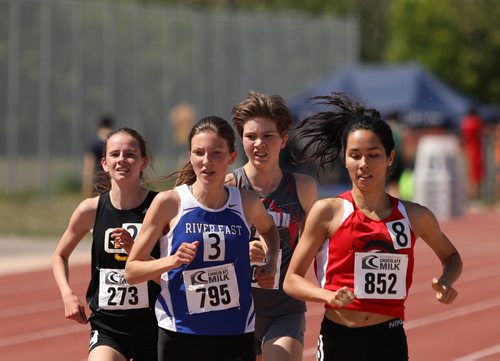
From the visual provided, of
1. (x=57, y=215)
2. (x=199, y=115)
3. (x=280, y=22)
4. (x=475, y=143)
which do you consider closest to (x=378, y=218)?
(x=57, y=215)

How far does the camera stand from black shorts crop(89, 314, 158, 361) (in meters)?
6.53

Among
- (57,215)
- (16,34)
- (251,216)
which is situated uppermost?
(16,34)

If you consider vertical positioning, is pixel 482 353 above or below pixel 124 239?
below

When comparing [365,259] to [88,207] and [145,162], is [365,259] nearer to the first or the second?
[145,162]

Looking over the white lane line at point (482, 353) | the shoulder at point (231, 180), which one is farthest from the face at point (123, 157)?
the white lane line at point (482, 353)

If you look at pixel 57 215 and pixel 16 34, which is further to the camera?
pixel 16 34

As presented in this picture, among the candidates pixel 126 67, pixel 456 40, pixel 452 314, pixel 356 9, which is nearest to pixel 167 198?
pixel 452 314

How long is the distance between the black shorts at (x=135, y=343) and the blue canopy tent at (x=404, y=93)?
67.6ft

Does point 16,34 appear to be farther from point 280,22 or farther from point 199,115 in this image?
point 280,22

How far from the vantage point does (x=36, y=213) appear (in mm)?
25562

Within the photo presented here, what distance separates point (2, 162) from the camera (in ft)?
89.4

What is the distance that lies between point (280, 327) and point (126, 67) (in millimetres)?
24200

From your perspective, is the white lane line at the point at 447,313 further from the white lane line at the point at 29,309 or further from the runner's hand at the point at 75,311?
the runner's hand at the point at 75,311

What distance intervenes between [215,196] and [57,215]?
64.8 feet
